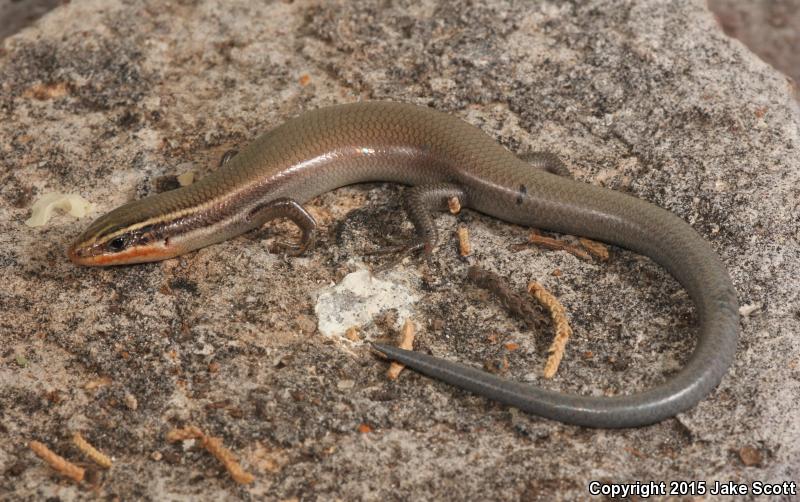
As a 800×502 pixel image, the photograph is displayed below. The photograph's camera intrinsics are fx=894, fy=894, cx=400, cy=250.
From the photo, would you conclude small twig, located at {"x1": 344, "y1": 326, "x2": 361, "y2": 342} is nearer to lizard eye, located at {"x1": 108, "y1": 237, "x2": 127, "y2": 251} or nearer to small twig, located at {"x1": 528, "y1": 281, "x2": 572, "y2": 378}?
small twig, located at {"x1": 528, "y1": 281, "x2": 572, "y2": 378}

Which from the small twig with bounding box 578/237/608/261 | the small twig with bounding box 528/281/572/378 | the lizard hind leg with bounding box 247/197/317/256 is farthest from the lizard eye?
the small twig with bounding box 578/237/608/261

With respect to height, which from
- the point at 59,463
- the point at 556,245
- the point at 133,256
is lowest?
the point at 59,463

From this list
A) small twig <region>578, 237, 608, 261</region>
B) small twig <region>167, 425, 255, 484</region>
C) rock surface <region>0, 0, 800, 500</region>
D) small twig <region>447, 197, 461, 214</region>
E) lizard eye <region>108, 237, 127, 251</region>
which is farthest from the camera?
small twig <region>447, 197, 461, 214</region>

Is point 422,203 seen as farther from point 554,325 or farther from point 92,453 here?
point 92,453

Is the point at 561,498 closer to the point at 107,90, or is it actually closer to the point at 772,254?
the point at 772,254

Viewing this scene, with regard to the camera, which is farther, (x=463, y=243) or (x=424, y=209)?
(x=424, y=209)

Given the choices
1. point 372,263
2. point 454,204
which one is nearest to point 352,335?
point 372,263
